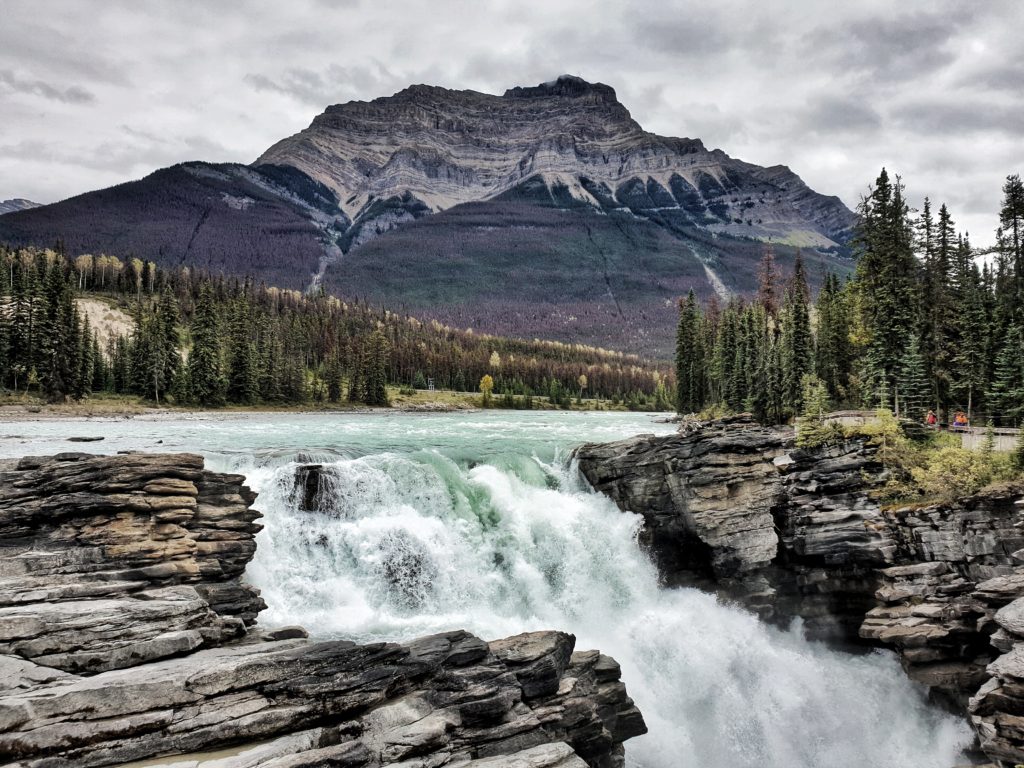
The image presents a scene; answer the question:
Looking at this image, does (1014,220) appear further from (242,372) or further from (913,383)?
(242,372)

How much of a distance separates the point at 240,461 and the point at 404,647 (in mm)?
21294

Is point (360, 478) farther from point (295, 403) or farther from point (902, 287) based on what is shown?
point (295, 403)

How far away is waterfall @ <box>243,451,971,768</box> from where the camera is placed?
879 inches

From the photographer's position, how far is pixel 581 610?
26.7 meters

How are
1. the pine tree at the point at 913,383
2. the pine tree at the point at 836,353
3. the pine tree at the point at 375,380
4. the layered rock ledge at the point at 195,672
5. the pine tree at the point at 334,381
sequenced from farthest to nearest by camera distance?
the pine tree at the point at 375,380 < the pine tree at the point at 334,381 < the pine tree at the point at 836,353 < the pine tree at the point at 913,383 < the layered rock ledge at the point at 195,672

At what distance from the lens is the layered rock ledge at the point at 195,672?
1050cm

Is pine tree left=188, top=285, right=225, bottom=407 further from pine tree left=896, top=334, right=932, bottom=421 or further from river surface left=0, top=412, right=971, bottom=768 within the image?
pine tree left=896, top=334, right=932, bottom=421

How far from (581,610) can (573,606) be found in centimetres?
41

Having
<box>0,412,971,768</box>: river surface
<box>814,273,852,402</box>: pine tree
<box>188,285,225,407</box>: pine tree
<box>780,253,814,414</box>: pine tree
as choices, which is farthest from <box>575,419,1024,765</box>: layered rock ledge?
<box>188,285,225,407</box>: pine tree

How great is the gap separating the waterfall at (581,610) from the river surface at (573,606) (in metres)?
0.07

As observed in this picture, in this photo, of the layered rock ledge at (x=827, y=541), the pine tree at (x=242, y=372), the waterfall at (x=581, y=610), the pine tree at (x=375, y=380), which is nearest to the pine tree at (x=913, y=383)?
the layered rock ledge at (x=827, y=541)

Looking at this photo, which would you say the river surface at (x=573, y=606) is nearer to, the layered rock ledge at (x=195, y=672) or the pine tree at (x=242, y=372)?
A: the layered rock ledge at (x=195, y=672)

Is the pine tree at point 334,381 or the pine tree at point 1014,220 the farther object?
the pine tree at point 334,381

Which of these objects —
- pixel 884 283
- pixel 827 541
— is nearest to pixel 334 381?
pixel 884 283
